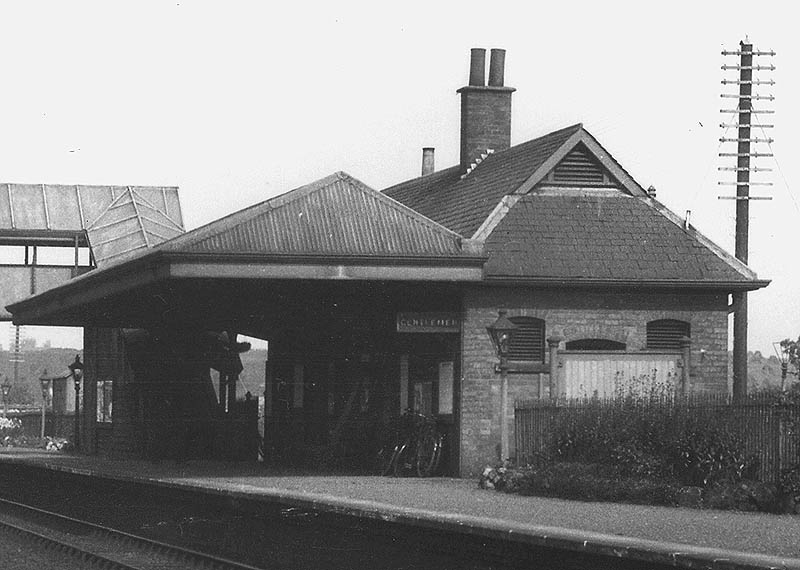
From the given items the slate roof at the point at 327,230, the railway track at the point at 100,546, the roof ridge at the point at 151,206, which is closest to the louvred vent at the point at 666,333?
the slate roof at the point at 327,230

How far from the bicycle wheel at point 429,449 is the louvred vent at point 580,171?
540 centimetres

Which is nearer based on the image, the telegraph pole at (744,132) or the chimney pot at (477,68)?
the chimney pot at (477,68)

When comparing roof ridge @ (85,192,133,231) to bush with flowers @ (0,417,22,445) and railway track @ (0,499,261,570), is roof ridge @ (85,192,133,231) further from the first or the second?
railway track @ (0,499,261,570)

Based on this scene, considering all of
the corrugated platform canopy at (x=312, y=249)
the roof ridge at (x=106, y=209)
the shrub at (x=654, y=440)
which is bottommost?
the shrub at (x=654, y=440)

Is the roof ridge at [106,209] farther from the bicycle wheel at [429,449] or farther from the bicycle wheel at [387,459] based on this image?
the bicycle wheel at [429,449]

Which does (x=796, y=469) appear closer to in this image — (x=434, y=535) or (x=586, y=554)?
(x=434, y=535)

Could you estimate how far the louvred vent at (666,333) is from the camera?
28.1 meters

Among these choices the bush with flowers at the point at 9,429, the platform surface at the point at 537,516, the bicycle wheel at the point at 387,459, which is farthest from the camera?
the bush with flowers at the point at 9,429

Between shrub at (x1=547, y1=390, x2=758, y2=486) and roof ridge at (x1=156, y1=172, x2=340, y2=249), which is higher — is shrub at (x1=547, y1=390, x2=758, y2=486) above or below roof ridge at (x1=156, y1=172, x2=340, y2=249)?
below

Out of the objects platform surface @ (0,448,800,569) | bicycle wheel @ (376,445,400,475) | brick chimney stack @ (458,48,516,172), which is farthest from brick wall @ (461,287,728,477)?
brick chimney stack @ (458,48,516,172)

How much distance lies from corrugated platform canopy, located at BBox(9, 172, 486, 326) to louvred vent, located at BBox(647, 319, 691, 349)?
411 cm

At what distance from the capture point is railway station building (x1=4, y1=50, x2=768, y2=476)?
1003 inches

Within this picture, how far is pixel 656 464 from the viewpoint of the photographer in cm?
2075

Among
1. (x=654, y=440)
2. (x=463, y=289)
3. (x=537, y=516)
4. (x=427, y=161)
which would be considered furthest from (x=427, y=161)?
(x=537, y=516)
